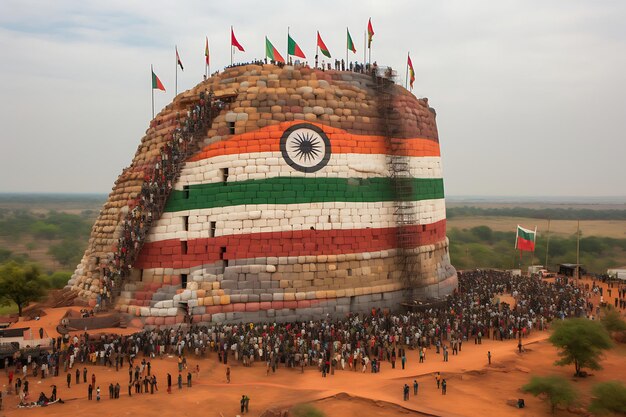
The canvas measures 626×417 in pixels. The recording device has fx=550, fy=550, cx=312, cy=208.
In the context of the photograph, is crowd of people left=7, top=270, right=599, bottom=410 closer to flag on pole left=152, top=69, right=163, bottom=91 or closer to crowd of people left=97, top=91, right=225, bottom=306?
crowd of people left=97, top=91, right=225, bottom=306

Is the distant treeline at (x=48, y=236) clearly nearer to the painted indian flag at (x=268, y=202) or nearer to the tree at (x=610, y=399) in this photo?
the painted indian flag at (x=268, y=202)

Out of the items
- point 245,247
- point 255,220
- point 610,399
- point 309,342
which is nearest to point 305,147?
point 255,220

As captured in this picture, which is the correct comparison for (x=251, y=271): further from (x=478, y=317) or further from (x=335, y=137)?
(x=478, y=317)

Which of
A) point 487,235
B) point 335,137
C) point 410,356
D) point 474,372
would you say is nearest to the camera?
point 474,372

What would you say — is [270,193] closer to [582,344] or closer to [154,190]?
[154,190]

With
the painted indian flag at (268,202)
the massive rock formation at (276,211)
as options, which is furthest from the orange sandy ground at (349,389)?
the painted indian flag at (268,202)

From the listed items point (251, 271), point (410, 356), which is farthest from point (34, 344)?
point (410, 356)
